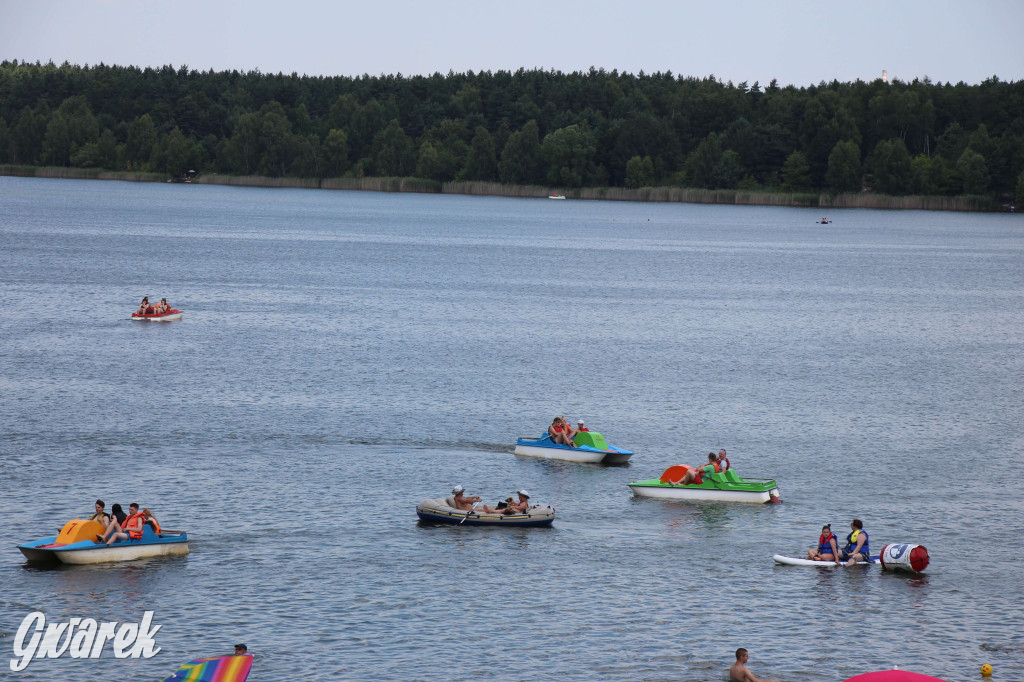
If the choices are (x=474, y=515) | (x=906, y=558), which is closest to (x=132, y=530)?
(x=474, y=515)

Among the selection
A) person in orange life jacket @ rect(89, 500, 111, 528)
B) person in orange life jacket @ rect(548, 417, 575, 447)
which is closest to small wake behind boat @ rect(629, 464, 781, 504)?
person in orange life jacket @ rect(548, 417, 575, 447)

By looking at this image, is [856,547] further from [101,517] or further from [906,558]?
[101,517]

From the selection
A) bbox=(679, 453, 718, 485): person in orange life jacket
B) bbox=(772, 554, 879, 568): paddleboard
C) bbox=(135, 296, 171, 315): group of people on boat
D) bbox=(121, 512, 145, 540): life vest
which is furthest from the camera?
bbox=(135, 296, 171, 315): group of people on boat

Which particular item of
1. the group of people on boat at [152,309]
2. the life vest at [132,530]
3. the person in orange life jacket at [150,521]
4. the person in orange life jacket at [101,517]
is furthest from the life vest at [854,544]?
the group of people on boat at [152,309]

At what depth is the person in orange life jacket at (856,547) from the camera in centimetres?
3725

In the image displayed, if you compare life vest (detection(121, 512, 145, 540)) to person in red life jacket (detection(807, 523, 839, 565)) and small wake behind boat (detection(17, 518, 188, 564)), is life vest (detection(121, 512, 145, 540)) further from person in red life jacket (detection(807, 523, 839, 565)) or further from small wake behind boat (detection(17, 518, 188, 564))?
person in red life jacket (detection(807, 523, 839, 565))

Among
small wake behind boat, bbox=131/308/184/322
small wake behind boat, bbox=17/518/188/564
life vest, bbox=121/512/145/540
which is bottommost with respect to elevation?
small wake behind boat, bbox=17/518/188/564

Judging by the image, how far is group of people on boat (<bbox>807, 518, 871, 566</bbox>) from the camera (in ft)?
122

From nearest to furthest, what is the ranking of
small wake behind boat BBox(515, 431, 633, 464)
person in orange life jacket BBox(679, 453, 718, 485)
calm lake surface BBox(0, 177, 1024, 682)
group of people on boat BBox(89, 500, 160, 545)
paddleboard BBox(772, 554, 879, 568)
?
calm lake surface BBox(0, 177, 1024, 682), group of people on boat BBox(89, 500, 160, 545), paddleboard BBox(772, 554, 879, 568), person in orange life jacket BBox(679, 453, 718, 485), small wake behind boat BBox(515, 431, 633, 464)

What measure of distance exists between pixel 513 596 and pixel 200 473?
16.4 meters

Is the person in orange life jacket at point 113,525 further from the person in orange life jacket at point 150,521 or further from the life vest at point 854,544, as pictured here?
the life vest at point 854,544

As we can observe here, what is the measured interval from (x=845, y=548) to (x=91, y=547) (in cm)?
2271

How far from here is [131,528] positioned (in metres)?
35.6

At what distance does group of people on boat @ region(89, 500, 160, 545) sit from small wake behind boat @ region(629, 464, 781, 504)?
17.7 metres
